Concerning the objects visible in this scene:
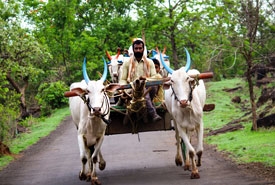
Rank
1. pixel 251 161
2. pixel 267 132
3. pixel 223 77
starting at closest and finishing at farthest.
A: pixel 251 161
pixel 267 132
pixel 223 77

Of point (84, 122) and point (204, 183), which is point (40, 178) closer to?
point (84, 122)

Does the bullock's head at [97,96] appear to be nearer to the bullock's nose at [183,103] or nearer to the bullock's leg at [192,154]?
the bullock's nose at [183,103]

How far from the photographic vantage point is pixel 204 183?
27.1ft

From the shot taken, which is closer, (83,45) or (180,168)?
(180,168)

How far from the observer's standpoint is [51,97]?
90.2ft

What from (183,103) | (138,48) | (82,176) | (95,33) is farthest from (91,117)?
(95,33)

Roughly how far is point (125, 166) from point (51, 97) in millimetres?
17084

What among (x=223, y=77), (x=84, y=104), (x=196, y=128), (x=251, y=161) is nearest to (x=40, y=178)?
(x=84, y=104)

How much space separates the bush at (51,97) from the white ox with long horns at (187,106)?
59.4 feet

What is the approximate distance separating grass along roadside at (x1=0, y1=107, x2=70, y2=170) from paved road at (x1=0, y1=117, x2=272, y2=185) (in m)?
0.33

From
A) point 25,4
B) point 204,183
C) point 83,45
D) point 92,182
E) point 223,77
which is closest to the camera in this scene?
point 204,183

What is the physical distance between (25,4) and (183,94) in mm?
25219

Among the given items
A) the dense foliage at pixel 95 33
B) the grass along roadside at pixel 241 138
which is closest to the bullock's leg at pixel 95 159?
the grass along roadside at pixel 241 138

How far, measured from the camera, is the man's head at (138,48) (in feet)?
32.1
